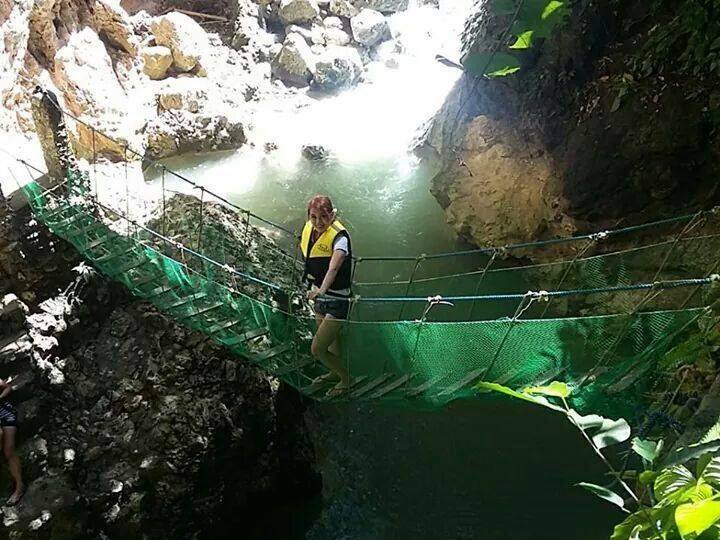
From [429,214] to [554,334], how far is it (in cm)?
393

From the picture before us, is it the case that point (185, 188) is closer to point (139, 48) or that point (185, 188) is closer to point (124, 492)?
point (139, 48)

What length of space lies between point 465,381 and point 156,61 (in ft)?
21.3

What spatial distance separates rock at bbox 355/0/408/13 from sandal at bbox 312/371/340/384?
8987mm

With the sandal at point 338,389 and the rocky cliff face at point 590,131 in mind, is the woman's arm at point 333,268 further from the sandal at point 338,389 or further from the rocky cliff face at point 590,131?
the rocky cliff face at point 590,131

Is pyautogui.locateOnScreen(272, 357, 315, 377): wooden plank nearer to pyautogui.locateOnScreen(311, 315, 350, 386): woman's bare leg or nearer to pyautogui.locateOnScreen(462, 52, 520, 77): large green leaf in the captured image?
pyautogui.locateOnScreen(311, 315, 350, 386): woman's bare leg

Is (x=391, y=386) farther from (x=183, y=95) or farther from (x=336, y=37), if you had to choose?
(x=336, y=37)

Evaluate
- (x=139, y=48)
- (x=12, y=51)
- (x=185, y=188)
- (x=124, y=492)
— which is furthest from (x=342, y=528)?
(x=139, y=48)

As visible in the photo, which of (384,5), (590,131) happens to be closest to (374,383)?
(590,131)

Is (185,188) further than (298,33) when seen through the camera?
No

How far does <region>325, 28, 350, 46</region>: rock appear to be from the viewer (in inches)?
383

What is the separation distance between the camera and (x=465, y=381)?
2.56 meters

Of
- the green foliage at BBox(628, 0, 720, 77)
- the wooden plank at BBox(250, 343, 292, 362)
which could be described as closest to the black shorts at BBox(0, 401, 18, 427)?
the wooden plank at BBox(250, 343, 292, 362)

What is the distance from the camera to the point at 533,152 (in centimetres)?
479

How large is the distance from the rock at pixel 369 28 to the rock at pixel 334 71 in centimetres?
90
